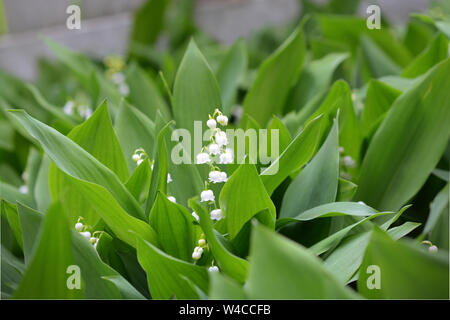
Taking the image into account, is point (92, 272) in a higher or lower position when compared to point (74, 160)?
lower

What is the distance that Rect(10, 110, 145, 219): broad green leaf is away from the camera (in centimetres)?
56

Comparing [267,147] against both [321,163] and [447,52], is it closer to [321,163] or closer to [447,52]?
[321,163]

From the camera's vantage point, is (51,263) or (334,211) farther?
(334,211)

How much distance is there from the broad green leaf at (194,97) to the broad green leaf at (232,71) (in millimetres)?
246

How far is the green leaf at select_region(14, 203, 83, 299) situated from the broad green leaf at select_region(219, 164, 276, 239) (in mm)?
186

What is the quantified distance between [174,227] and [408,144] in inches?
14.4

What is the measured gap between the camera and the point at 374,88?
2.80ft

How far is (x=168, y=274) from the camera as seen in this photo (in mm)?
552

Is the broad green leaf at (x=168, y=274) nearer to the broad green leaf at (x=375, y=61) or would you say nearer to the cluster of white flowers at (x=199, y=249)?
the cluster of white flowers at (x=199, y=249)

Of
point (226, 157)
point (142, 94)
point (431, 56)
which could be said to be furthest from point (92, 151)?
point (431, 56)

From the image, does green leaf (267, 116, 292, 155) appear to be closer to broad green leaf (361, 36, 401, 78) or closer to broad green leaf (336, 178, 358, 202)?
broad green leaf (336, 178, 358, 202)

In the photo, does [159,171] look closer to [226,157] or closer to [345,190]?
[226,157]

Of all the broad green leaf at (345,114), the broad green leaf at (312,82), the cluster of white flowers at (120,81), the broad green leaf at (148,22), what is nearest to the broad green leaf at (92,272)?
the broad green leaf at (345,114)
